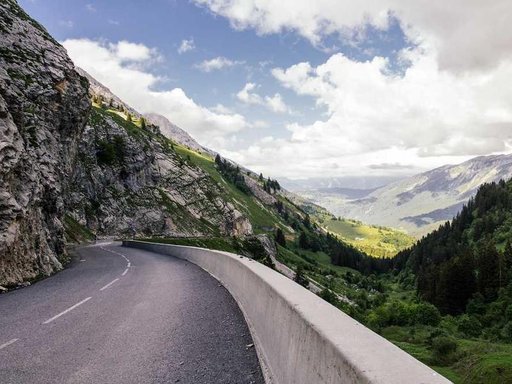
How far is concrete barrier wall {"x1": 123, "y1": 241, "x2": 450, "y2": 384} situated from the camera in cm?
357

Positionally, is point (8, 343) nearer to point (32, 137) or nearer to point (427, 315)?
point (32, 137)

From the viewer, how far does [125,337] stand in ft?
33.4

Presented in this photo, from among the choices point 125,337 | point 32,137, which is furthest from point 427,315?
point 125,337

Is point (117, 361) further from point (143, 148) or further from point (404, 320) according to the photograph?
point (143, 148)

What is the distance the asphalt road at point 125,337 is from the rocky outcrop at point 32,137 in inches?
258

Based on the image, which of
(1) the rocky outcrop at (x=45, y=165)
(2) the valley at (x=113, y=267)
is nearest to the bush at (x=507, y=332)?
(2) the valley at (x=113, y=267)

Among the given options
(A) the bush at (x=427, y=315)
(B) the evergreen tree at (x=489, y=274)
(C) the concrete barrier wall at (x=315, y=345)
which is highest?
(C) the concrete barrier wall at (x=315, y=345)

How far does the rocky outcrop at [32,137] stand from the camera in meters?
23.0

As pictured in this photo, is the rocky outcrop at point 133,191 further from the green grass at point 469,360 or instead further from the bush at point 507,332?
Answer: the bush at point 507,332

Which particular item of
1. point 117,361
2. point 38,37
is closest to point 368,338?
point 117,361

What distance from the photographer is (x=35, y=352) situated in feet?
29.3

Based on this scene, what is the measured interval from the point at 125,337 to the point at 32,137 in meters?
26.6

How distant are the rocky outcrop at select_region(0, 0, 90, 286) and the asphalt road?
6564 mm

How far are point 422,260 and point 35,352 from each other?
651ft
